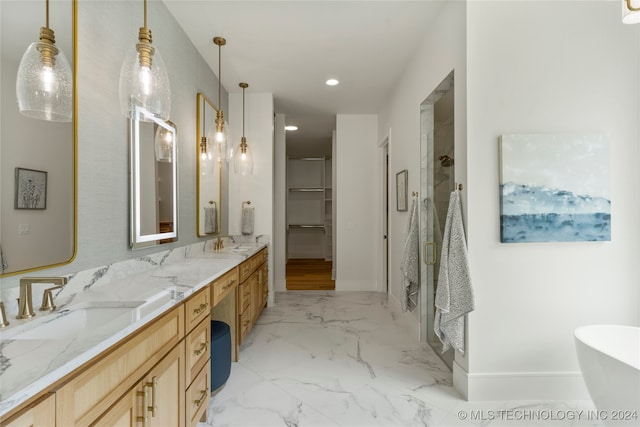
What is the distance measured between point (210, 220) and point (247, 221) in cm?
73

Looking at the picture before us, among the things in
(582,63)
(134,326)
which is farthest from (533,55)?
(134,326)

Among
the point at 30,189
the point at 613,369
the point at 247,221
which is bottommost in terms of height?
the point at 613,369

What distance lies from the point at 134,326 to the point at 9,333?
37cm

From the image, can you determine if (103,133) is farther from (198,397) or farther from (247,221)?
(247,221)

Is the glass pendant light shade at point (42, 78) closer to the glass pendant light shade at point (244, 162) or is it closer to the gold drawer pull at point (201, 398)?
the gold drawer pull at point (201, 398)

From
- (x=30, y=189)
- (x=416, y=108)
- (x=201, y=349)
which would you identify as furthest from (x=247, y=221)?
(x=30, y=189)

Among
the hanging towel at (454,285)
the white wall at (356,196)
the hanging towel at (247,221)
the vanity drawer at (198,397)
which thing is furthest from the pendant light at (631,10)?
the white wall at (356,196)

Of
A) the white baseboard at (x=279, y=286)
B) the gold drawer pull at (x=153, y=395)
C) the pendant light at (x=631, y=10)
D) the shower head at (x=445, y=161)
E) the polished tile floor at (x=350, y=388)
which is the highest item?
the pendant light at (x=631, y=10)

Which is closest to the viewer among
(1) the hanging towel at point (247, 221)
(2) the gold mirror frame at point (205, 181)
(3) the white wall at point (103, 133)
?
(3) the white wall at point (103, 133)

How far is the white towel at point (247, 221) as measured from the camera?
4113 mm

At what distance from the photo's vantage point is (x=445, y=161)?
275 centimetres

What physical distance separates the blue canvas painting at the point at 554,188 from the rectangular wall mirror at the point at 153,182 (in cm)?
219

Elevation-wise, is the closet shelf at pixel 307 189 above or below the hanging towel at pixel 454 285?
above

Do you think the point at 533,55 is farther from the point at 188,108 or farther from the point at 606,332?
the point at 188,108
